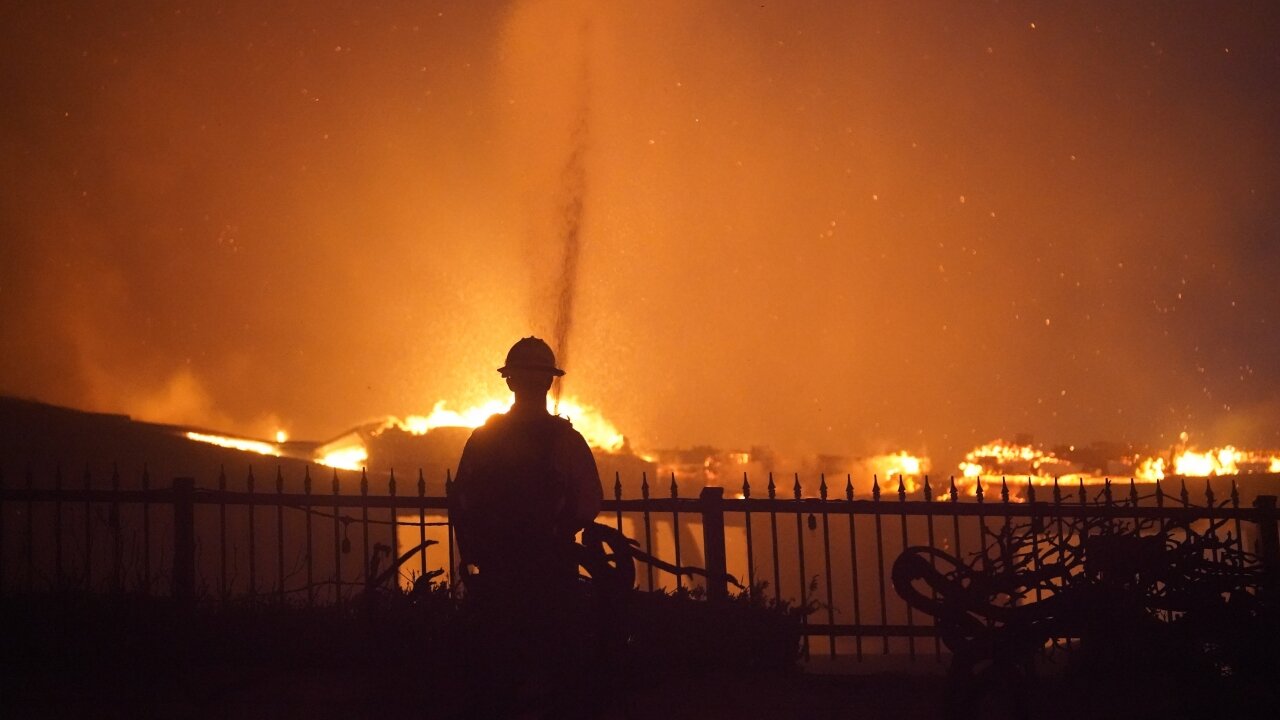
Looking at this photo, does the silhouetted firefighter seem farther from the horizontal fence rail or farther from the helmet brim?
the helmet brim

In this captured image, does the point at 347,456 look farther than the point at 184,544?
Yes

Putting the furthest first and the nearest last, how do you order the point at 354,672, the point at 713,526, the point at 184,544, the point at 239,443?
the point at 239,443
the point at 184,544
the point at 713,526
the point at 354,672

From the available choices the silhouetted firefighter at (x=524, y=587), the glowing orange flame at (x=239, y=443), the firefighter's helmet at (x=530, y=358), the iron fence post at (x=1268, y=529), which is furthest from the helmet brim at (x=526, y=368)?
the glowing orange flame at (x=239, y=443)

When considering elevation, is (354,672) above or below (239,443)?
below

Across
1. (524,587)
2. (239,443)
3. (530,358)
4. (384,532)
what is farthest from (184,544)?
(384,532)

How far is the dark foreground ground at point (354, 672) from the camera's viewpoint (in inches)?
265

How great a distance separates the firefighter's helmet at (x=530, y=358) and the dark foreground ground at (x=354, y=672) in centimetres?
176

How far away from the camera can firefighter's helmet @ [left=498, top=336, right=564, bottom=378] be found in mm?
6637

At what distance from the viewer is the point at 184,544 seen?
391 inches

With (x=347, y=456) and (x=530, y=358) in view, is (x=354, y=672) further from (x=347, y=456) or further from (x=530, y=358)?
(x=347, y=456)

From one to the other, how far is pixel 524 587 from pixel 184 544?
685cm

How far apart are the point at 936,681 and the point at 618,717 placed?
3.02 m

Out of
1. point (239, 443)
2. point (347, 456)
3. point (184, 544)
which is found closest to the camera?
point (184, 544)

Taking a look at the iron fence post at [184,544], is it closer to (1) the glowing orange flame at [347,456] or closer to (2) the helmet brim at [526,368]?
(2) the helmet brim at [526,368]
